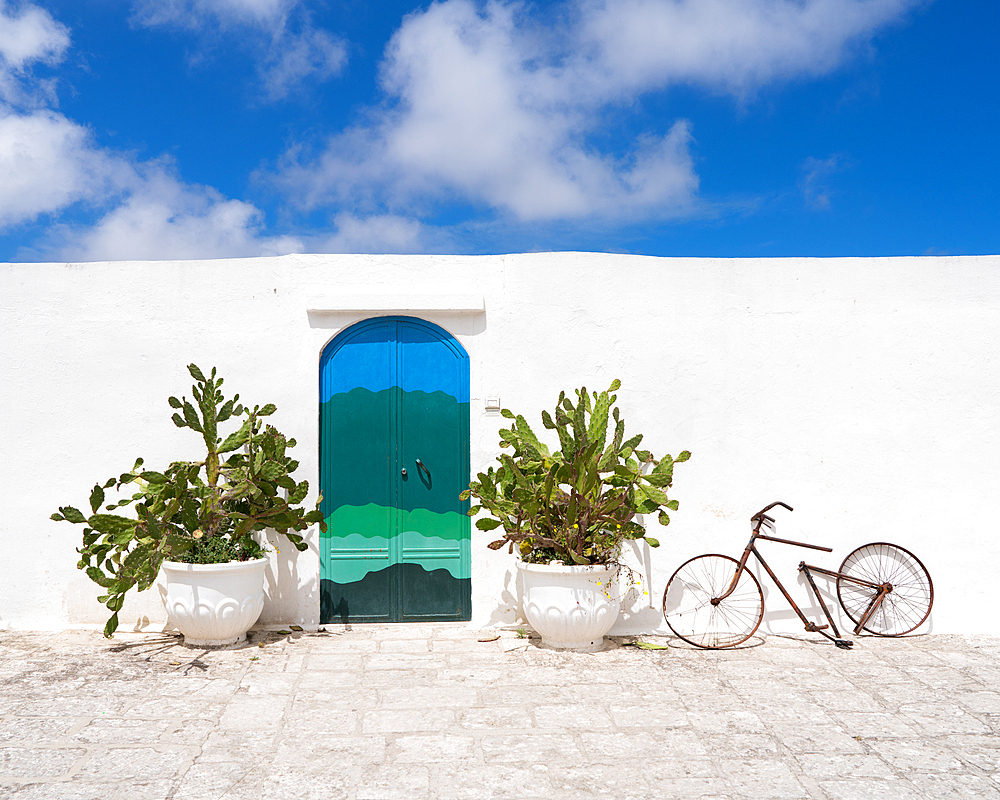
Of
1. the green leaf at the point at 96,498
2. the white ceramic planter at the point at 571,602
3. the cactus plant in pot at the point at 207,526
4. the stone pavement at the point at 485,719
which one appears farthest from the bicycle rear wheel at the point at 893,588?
the green leaf at the point at 96,498

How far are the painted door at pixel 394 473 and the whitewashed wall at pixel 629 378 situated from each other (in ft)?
0.47

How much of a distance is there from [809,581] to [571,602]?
76.3 inches

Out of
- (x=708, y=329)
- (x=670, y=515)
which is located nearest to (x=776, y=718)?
(x=670, y=515)

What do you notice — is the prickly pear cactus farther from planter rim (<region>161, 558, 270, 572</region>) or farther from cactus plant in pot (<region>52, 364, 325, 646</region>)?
planter rim (<region>161, 558, 270, 572</region>)

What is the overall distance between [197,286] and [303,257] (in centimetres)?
83

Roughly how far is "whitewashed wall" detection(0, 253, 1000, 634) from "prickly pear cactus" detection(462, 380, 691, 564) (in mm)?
548

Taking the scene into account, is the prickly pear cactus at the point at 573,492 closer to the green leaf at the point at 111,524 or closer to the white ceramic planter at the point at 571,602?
the white ceramic planter at the point at 571,602

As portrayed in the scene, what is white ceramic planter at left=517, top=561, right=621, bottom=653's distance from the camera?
480 centimetres

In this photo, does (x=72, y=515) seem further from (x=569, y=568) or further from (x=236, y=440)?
(x=569, y=568)

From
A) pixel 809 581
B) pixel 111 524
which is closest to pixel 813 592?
pixel 809 581

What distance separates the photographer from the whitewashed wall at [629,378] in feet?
18.0

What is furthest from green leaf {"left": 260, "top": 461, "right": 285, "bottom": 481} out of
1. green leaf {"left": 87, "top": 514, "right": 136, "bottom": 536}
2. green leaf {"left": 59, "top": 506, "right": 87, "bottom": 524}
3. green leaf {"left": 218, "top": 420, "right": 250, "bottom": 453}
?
green leaf {"left": 59, "top": 506, "right": 87, "bottom": 524}

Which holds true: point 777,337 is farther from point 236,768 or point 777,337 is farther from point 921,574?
point 236,768

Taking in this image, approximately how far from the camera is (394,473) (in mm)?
5559
